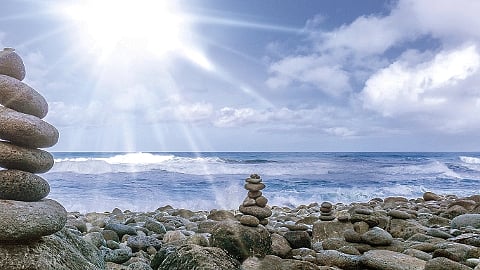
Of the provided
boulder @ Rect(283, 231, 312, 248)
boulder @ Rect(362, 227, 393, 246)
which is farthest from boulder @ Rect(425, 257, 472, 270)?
boulder @ Rect(283, 231, 312, 248)

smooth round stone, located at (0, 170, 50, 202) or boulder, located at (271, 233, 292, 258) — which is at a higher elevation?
smooth round stone, located at (0, 170, 50, 202)

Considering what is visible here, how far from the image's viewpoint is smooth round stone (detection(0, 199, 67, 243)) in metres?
3.65

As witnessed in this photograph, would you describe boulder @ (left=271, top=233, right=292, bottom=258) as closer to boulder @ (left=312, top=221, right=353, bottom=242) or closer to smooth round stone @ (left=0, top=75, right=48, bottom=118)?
boulder @ (left=312, top=221, right=353, bottom=242)

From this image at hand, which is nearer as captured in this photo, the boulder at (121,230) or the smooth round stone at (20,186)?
the smooth round stone at (20,186)

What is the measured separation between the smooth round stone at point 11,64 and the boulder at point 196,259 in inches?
110

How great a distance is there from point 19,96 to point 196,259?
2714mm

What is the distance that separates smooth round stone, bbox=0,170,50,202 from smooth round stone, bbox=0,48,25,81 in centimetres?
109

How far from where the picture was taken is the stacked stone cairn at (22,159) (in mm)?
3762

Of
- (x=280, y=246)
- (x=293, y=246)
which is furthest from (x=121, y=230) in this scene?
(x=293, y=246)

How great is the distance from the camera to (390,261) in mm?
5641

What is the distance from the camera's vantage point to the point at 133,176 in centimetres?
3609

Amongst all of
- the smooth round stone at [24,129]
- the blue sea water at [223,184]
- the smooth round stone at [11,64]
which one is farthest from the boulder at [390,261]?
the blue sea water at [223,184]

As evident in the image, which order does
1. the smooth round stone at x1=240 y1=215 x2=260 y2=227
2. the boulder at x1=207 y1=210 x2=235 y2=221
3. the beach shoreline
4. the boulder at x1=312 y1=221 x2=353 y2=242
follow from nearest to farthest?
the beach shoreline
the smooth round stone at x1=240 y1=215 x2=260 y2=227
the boulder at x1=312 y1=221 x2=353 y2=242
the boulder at x1=207 y1=210 x2=235 y2=221

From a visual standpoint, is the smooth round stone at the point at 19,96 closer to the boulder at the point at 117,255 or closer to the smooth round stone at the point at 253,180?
the boulder at the point at 117,255
